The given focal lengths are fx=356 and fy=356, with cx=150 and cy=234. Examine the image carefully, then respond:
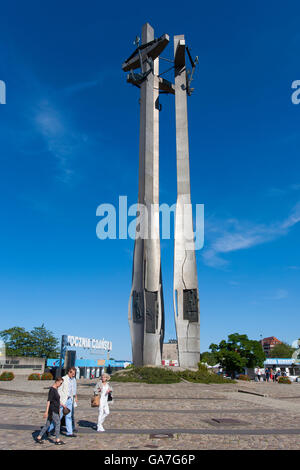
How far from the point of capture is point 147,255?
27.8 metres

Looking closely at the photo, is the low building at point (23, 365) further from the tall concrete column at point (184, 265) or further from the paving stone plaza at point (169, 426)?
Answer: the paving stone plaza at point (169, 426)

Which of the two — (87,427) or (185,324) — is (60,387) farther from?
(185,324)

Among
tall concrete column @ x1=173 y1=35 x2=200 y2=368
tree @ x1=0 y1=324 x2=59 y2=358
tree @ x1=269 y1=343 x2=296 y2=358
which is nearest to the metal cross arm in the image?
tall concrete column @ x1=173 y1=35 x2=200 y2=368

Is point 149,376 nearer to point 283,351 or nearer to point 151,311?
point 151,311

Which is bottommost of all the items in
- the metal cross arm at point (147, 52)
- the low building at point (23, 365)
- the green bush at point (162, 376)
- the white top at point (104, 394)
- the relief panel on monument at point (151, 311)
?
the low building at point (23, 365)

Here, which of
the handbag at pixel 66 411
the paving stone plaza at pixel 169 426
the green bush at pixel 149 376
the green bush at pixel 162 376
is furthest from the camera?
the green bush at pixel 162 376

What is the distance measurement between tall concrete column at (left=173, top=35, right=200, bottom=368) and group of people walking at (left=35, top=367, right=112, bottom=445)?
19.2 meters

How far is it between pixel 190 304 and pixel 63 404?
20.4m

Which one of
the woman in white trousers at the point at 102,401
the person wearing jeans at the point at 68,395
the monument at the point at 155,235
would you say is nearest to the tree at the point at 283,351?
the monument at the point at 155,235

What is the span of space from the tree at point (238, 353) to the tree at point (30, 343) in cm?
3418

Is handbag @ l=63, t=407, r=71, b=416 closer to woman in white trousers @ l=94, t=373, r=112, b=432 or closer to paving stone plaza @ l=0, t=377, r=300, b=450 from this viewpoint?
paving stone plaza @ l=0, t=377, r=300, b=450

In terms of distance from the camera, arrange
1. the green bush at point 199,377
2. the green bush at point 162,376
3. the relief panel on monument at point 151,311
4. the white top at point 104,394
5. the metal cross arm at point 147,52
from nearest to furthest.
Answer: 1. the white top at point 104,394
2. the green bush at point 162,376
3. the green bush at point 199,377
4. the relief panel on monument at point 151,311
5. the metal cross arm at point 147,52

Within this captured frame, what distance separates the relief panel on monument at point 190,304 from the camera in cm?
2691
